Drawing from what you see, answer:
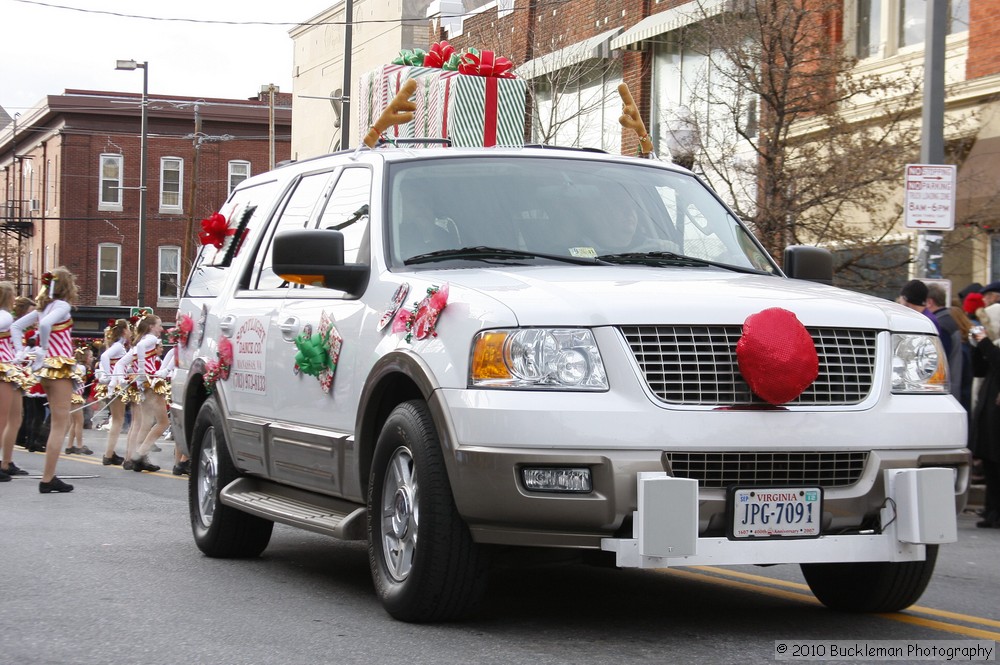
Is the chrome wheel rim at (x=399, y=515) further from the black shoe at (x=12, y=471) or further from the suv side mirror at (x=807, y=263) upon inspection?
the black shoe at (x=12, y=471)

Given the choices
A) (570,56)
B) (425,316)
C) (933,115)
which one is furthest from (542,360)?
(570,56)

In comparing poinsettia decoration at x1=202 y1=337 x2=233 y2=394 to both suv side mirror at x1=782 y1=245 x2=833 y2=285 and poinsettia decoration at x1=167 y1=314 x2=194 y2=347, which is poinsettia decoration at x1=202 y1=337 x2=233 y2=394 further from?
suv side mirror at x1=782 y1=245 x2=833 y2=285

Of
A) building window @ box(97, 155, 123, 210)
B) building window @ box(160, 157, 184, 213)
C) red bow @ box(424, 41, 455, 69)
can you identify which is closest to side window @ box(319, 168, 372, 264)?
red bow @ box(424, 41, 455, 69)

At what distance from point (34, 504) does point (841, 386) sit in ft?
26.6

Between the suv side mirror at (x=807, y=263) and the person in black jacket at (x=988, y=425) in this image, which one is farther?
the person in black jacket at (x=988, y=425)

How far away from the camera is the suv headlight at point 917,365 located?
639cm

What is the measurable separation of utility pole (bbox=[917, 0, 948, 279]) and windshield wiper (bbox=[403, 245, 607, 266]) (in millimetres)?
8123

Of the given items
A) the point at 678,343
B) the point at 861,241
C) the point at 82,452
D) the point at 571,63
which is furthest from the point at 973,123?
the point at 678,343

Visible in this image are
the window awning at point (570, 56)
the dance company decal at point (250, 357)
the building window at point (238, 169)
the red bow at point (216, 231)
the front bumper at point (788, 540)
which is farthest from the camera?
the building window at point (238, 169)

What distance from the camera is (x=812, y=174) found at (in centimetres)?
1775

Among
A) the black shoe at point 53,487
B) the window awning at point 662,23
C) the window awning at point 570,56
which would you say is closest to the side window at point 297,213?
the black shoe at point 53,487

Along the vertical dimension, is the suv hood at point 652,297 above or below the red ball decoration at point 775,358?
above

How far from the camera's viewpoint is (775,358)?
584 cm

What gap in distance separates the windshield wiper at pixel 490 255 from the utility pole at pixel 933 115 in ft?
26.7
